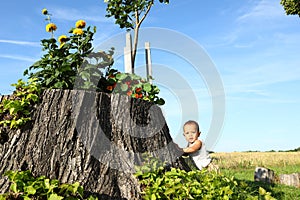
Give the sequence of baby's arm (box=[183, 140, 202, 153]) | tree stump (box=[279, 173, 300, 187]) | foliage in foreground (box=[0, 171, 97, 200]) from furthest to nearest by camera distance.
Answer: tree stump (box=[279, 173, 300, 187]), baby's arm (box=[183, 140, 202, 153]), foliage in foreground (box=[0, 171, 97, 200])

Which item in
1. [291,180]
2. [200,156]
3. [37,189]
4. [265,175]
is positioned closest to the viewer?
[37,189]

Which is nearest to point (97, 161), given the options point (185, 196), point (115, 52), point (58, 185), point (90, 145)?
point (90, 145)

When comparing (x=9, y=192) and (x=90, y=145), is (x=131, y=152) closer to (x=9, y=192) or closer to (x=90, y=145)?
(x=90, y=145)

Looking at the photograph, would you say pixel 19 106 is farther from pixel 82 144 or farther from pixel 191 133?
pixel 191 133

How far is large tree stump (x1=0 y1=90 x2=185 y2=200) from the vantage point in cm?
391

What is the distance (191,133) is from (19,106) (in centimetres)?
356

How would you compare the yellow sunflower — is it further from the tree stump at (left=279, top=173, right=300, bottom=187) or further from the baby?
the tree stump at (left=279, top=173, right=300, bottom=187)

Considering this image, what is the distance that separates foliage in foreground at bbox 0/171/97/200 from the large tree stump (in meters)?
0.20

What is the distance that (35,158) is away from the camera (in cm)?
390

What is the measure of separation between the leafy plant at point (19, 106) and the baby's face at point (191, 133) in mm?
3380

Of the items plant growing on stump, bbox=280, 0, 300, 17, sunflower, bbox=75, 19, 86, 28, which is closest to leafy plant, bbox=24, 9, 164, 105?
sunflower, bbox=75, 19, 86, 28

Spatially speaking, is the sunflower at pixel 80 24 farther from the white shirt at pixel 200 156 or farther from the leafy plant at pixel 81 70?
the white shirt at pixel 200 156

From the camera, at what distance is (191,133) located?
6.72 meters

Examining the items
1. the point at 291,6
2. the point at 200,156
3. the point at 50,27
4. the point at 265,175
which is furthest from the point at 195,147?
the point at 291,6
